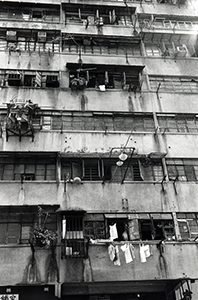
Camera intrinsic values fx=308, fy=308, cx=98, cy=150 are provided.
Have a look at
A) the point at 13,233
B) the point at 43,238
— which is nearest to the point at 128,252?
the point at 43,238

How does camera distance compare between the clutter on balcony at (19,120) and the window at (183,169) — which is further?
the window at (183,169)

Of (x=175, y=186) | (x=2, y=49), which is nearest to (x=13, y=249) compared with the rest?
(x=175, y=186)

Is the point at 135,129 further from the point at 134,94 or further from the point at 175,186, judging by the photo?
the point at 175,186

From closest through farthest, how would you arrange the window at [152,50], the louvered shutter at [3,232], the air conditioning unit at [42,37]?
1. the louvered shutter at [3,232]
2. the air conditioning unit at [42,37]
3. the window at [152,50]

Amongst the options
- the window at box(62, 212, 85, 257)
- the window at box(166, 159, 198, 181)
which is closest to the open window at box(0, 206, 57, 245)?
the window at box(62, 212, 85, 257)

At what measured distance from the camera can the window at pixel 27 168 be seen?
17.0 metres

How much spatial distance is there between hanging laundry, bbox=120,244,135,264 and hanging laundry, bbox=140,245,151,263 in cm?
42

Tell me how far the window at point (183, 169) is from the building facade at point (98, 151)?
0.06 m

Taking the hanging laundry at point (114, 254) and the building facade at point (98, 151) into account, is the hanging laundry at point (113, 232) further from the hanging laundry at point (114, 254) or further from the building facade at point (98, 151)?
the hanging laundry at point (114, 254)

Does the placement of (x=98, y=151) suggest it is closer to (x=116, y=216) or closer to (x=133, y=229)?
(x=116, y=216)

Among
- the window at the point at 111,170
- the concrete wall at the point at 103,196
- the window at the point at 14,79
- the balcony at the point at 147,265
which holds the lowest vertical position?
the balcony at the point at 147,265

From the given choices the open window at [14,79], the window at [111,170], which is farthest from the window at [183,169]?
the open window at [14,79]

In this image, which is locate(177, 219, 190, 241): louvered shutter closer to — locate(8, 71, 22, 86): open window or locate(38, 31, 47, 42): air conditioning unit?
locate(8, 71, 22, 86): open window

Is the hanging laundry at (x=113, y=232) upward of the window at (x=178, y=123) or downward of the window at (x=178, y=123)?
downward
